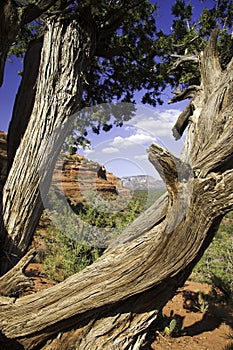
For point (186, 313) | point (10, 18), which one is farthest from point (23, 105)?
point (186, 313)

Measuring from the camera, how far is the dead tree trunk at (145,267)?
1.68m

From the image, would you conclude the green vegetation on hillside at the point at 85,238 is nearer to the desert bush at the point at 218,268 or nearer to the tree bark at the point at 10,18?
the desert bush at the point at 218,268

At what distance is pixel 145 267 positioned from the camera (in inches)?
76.9

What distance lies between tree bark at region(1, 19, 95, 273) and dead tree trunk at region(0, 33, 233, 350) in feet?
2.62

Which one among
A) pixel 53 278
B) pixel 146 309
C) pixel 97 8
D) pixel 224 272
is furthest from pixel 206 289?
pixel 97 8

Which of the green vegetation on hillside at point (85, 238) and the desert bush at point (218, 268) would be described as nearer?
the green vegetation on hillside at point (85, 238)

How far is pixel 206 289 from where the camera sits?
7027 mm

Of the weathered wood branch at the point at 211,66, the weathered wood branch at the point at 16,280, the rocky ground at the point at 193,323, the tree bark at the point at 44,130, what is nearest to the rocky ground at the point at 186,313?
the rocky ground at the point at 193,323

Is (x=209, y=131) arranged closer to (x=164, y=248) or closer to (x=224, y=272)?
(x=164, y=248)

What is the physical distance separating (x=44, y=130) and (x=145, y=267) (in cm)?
190

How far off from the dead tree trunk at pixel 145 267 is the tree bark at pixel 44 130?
0.80 meters

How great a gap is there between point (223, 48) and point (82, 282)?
3.93 m

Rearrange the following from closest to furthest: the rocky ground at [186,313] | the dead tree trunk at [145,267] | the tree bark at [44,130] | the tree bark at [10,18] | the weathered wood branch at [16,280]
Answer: the dead tree trunk at [145,267]
the weathered wood branch at [16,280]
the tree bark at [10,18]
the tree bark at [44,130]
the rocky ground at [186,313]

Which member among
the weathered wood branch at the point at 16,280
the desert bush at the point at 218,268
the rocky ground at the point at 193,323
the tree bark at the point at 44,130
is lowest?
the rocky ground at the point at 193,323
